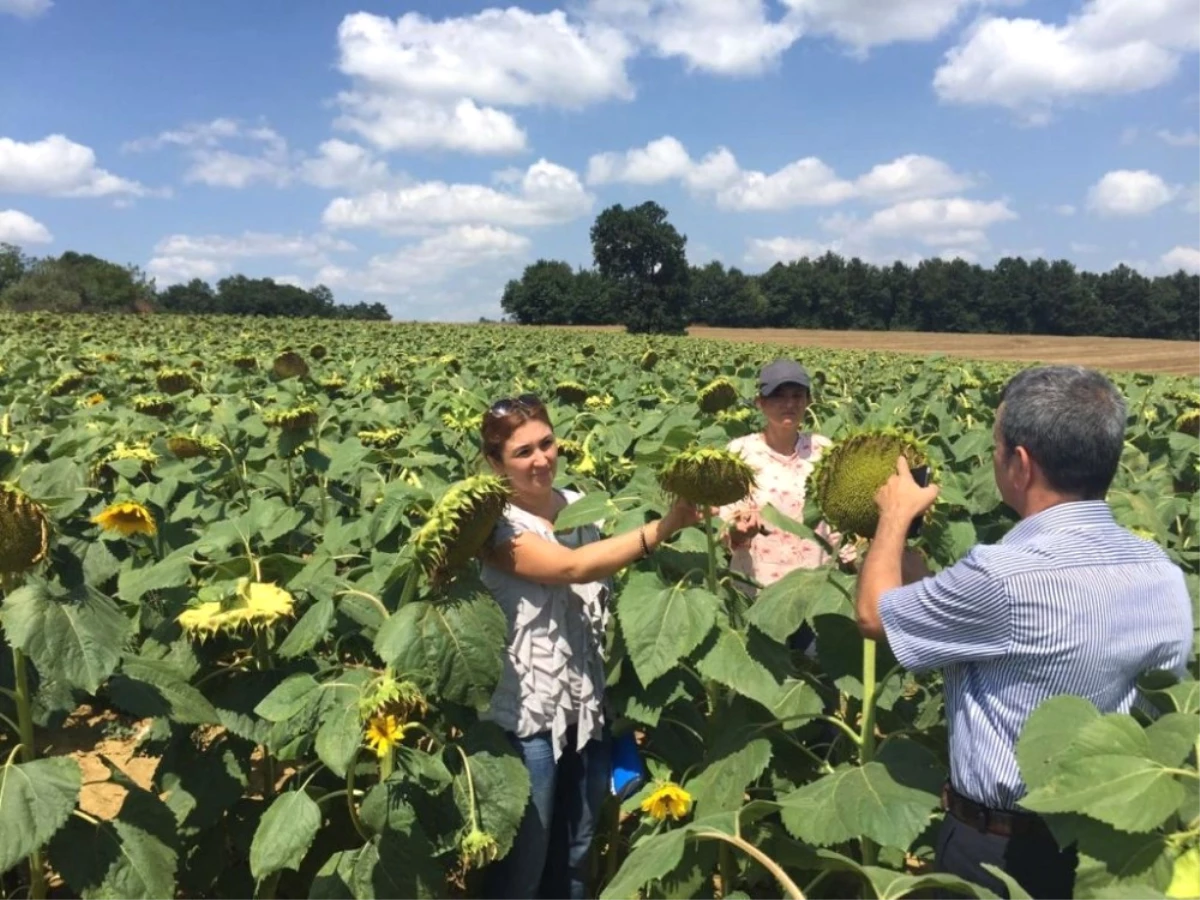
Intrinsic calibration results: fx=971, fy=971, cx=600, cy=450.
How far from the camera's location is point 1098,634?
1699 millimetres

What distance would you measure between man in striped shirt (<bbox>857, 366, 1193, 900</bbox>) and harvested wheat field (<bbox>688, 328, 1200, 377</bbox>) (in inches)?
1615

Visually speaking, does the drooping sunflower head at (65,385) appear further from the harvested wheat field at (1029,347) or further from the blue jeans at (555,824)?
the harvested wheat field at (1029,347)

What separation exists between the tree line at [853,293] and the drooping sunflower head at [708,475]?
67.1m

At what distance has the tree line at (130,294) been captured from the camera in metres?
52.0

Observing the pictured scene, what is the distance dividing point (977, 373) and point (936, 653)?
10.2 metres

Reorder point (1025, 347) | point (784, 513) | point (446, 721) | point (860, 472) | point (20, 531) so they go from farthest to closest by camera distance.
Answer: point (1025, 347)
point (784, 513)
point (446, 721)
point (860, 472)
point (20, 531)

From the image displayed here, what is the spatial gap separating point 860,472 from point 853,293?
9414cm

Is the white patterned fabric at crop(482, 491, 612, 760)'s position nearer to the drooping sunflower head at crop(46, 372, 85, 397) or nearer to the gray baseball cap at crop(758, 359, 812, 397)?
the gray baseball cap at crop(758, 359, 812, 397)

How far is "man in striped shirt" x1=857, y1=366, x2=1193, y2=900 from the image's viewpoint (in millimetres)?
1706

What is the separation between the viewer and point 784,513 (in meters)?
3.79

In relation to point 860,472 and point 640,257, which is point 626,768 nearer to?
point 860,472

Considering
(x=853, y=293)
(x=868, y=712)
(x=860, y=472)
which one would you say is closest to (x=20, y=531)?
(x=860, y=472)

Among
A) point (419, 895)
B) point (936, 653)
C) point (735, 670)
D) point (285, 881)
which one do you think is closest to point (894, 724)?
point (735, 670)

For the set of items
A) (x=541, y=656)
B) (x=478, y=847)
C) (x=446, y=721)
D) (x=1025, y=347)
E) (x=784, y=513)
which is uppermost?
(x=1025, y=347)
